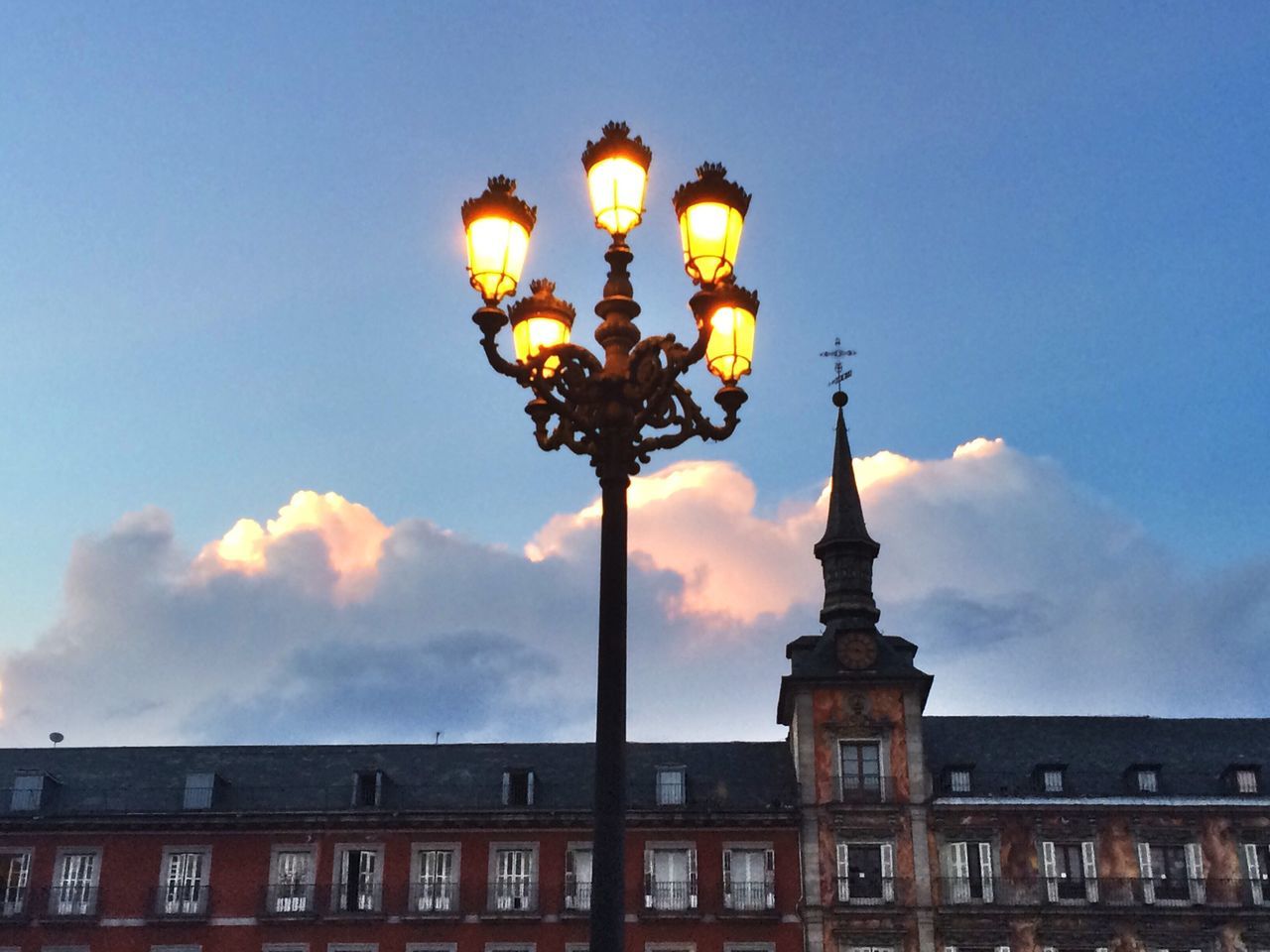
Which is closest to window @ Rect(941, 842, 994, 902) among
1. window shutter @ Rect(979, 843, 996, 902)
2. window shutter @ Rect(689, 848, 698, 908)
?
window shutter @ Rect(979, 843, 996, 902)

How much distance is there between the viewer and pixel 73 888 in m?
47.3

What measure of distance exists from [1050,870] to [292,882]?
2545cm

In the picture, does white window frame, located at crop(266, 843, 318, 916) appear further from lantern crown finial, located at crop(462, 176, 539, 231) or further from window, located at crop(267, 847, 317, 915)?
lantern crown finial, located at crop(462, 176, 539, 231)

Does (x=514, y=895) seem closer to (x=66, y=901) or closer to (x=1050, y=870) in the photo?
(x=66, y=901)

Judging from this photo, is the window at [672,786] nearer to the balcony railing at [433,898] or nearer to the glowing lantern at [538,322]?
the balcony railing at [433,898]

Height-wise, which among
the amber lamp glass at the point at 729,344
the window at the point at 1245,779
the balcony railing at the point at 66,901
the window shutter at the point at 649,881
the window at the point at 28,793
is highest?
the window at the point at 1245,779

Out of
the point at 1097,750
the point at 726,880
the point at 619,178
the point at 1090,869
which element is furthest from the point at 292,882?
the point at 619,178

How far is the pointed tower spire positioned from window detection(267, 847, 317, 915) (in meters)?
20.2

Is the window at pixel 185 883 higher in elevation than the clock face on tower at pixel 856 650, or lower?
lower

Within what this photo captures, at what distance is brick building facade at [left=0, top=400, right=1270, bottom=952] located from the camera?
45.5 m

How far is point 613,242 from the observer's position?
1083cm

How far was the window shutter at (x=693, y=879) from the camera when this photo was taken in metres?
46.0

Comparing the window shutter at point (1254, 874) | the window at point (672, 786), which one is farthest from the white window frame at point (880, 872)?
the window shutter at point (1254, 874)

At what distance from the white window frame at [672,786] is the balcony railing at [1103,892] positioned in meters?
9.14
